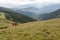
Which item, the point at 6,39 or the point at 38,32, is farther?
the point at 38,32

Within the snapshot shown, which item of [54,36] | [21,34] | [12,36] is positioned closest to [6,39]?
[12,36]

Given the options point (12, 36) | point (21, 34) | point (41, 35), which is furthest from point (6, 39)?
point (41, 35)

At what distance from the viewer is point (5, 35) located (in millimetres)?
24422

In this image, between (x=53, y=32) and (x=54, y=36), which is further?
(x=53, y=32)

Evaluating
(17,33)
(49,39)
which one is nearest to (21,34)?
(17,33)

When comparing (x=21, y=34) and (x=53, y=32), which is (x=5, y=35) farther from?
(x=53, y=32)

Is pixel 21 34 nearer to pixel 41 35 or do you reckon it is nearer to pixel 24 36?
pixel 24 36

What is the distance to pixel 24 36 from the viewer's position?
23469 millimetres

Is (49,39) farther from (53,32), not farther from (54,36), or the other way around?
(53,32)

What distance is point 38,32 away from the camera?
24.8 m

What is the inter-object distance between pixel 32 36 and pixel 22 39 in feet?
5.30

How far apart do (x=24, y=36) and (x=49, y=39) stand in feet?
11.5

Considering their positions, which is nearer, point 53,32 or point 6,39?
point 6,39

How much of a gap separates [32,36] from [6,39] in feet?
11.6
